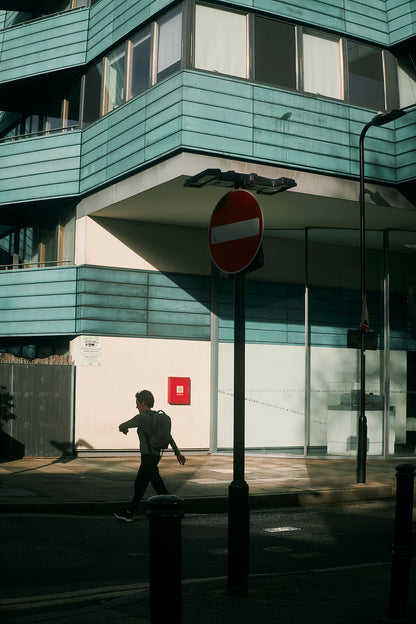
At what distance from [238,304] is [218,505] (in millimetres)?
5629

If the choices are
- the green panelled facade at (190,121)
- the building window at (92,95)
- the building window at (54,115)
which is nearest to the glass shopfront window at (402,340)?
the green panelled facade at (190,121)

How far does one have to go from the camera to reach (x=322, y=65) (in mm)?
16688

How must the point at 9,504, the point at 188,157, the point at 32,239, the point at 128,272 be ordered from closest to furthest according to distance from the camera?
the point at 9,504, the point at 188,157, the point at 128,272, the point at 32,239

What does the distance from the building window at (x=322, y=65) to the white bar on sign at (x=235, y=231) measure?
435 inches

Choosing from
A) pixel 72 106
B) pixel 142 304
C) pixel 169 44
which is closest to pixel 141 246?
pixel 142 304

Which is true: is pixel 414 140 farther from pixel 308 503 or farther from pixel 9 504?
pixel 9 504

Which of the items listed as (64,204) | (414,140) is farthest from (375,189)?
(64,204)

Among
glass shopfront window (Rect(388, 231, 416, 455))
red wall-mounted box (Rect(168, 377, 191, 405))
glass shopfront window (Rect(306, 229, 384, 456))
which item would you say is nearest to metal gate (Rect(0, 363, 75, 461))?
red wall-mounted box (Rect(168, 377, 191, 405))

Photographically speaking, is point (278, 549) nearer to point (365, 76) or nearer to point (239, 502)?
point (239, 502)

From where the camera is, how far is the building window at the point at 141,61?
1658 centimetres

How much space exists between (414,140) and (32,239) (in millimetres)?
10082

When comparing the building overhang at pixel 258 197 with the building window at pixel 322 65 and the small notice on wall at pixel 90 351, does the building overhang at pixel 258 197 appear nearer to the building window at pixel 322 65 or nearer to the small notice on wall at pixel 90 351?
the building window at pixel 322 65

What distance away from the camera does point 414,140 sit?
16875mm

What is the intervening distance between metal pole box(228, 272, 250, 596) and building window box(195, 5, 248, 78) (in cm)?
1034
